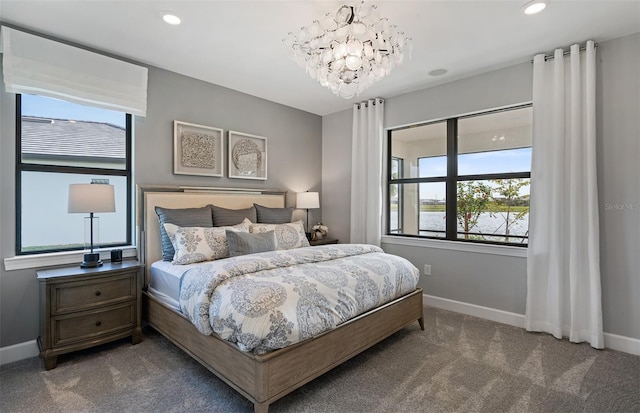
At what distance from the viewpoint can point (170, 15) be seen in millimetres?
2344

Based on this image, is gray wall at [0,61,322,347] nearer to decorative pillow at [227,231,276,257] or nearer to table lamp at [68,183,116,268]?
table lamp at [68,183,116,268]

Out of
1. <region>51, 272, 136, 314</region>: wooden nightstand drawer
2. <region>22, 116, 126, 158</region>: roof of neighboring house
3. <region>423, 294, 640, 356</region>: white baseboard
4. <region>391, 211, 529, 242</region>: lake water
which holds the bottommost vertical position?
<region>423, 294, 640, 356</region>: white baseboard

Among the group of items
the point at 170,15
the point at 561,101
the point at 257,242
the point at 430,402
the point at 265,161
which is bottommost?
the point at 430,402

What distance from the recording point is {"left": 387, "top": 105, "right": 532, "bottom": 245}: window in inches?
131

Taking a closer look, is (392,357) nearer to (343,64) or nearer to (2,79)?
(343,64)

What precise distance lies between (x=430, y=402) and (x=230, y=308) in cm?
136

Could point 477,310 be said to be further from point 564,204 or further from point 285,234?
point 285,234

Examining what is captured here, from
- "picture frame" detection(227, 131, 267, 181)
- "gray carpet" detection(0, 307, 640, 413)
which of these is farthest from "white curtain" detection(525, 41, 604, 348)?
"picture frame" detection(227, 131, 267, 181)

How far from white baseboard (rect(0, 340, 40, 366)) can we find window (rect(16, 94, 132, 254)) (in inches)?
29.0

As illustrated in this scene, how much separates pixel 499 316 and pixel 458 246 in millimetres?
816

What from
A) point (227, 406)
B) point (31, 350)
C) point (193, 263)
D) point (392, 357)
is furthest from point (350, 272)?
point (31, 350)

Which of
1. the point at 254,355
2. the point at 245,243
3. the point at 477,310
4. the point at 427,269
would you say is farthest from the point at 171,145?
the point at 477,310

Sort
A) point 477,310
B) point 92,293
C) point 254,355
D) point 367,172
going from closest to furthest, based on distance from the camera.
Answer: point 254,355, point 92,293, point 477,310, point 367,172

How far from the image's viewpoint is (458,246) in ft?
11.8
